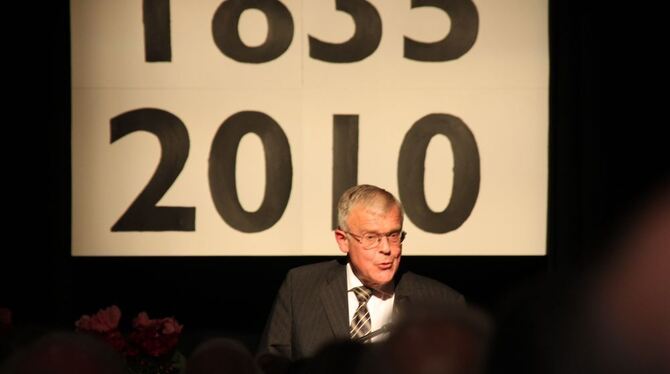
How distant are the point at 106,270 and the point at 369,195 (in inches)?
49.9

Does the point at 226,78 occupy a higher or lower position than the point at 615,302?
higher

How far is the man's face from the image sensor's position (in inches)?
94.3

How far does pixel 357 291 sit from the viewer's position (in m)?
2.49

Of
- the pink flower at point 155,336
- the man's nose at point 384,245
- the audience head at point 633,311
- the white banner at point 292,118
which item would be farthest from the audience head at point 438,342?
the white banner at point 292,118

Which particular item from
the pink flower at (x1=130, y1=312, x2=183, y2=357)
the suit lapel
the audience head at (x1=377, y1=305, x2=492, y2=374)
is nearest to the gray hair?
the suit lapel

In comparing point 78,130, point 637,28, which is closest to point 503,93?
point 637,28

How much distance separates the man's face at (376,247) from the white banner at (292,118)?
84cm

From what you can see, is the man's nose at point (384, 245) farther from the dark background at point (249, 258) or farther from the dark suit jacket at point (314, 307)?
the dark background at point (249, 258)

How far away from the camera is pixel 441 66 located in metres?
3.30

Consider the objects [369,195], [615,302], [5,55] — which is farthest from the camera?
[5,55]

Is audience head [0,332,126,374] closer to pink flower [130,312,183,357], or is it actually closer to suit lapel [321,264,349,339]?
pink flower [130,312,183,357]

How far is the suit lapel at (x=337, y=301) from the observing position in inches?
95.9

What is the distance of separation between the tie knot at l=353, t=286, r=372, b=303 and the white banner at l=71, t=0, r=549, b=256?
0.83 metres

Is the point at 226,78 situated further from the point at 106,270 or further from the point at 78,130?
the point at 106,270
